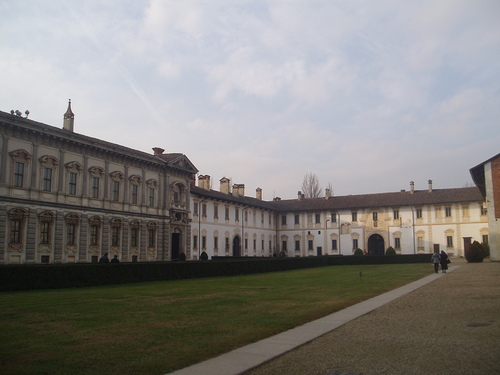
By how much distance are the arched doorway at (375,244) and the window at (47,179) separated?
146ft

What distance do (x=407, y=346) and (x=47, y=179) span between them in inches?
1202

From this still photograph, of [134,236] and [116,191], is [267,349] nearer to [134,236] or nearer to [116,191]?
[116,191]

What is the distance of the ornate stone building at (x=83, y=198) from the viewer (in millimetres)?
31141

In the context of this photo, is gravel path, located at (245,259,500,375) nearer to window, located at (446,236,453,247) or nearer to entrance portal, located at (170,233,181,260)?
entrance portal, located at (170,233,181,260)

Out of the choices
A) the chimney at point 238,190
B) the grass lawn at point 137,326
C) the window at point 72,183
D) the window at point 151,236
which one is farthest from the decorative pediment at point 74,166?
the chimney at point 238,190

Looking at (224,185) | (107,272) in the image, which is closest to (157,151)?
(224,185)

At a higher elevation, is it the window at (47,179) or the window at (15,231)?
the window at (47,179)

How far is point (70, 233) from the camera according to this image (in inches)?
1382

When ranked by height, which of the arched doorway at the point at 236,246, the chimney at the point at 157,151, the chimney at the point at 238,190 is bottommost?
the arched doorway at the point at 236,246

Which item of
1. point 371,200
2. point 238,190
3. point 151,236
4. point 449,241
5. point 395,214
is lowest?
point 449,241

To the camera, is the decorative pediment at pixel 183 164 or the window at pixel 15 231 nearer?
the window at pixel 15 231

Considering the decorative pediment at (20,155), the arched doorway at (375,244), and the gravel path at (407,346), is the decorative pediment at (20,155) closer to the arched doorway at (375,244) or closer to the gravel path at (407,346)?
the gravel path at (407,346)

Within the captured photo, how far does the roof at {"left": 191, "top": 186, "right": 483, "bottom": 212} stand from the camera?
59906mm

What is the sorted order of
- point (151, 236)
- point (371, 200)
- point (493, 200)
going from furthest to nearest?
point (371, 200) < point (151, 236) < point (493, 200)
